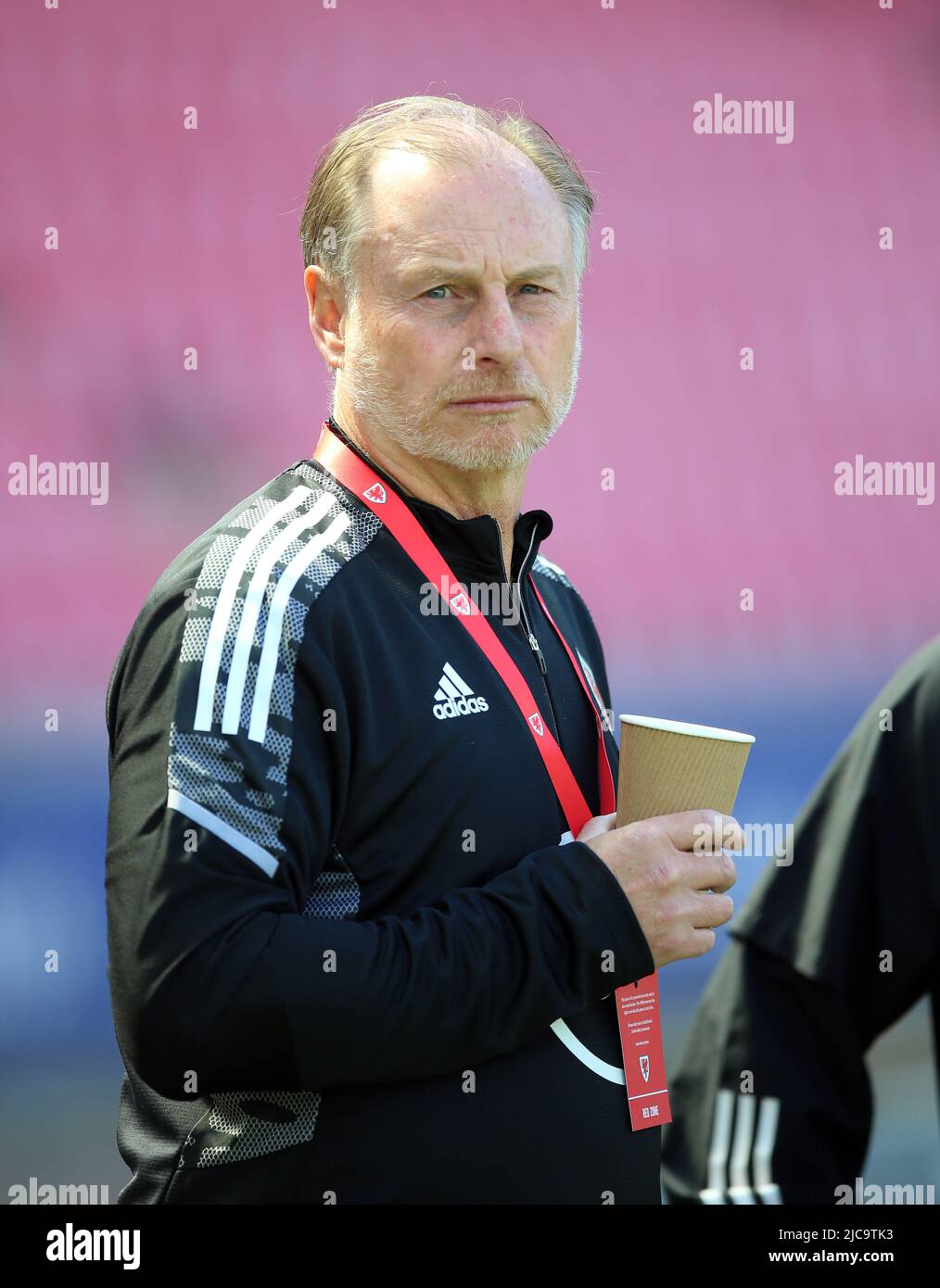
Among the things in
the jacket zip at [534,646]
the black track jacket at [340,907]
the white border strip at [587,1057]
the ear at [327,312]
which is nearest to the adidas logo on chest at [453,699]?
the black track jacket at [340,907]

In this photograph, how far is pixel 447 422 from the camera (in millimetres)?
1692

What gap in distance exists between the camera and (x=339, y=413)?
5.94 ft

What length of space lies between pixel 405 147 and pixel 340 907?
3.24ft

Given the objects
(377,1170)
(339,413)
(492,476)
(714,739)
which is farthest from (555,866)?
(339,413)

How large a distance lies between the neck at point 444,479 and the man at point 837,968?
0.73 m

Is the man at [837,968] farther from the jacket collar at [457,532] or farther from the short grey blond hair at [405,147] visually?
the short grey blond hair at [405,147]

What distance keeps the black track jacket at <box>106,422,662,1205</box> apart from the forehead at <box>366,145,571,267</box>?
1.15 ft

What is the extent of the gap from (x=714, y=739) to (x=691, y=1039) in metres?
0.89

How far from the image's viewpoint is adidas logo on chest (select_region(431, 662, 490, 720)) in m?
1.52

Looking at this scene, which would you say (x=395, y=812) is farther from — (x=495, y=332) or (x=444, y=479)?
(x=495, y=332)

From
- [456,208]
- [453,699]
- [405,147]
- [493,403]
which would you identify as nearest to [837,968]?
[453,699]

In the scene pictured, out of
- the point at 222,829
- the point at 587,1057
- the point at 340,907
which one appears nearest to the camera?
the point at 222,829

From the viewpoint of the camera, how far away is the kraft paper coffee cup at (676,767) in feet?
5.04

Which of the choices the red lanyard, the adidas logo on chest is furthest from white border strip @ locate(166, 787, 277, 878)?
the red lanyard
